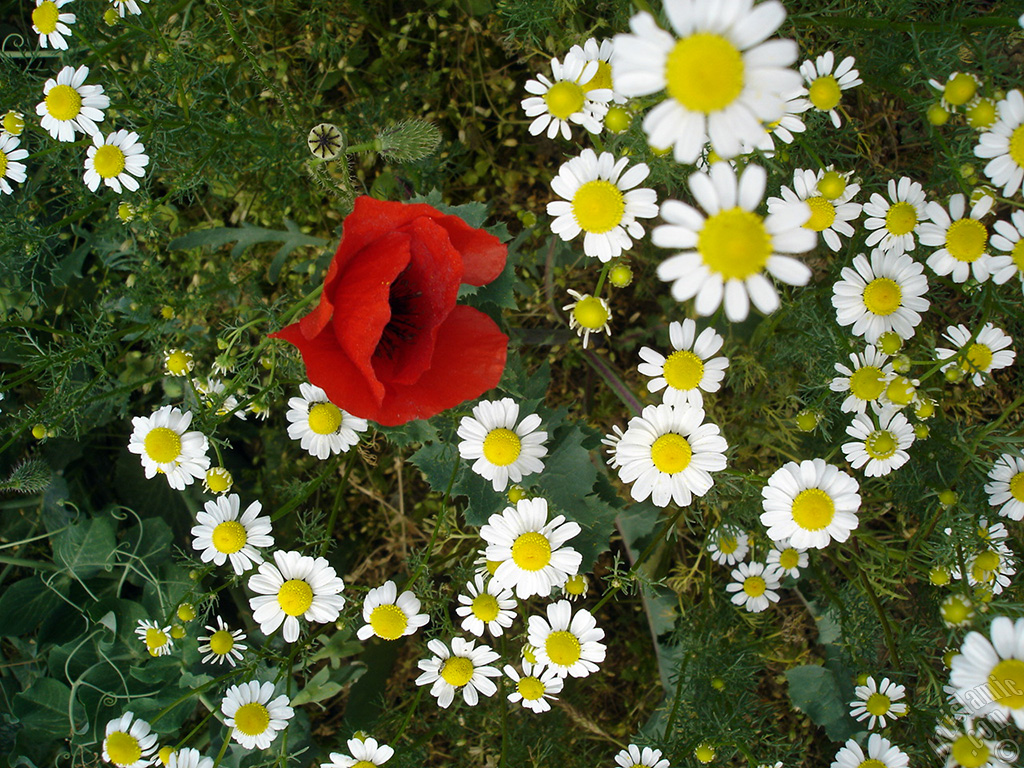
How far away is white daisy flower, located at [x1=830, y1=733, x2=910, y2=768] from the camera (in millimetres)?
1869

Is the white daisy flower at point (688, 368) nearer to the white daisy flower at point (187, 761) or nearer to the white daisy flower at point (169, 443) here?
the white daisy flower at point (169, 443)

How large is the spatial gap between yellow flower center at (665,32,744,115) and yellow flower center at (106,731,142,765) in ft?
6.97

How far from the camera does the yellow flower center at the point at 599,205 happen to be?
1.58m

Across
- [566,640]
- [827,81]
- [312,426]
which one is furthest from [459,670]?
[827,81]

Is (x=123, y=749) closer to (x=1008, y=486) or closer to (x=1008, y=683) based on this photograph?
(x=1008, y=683)

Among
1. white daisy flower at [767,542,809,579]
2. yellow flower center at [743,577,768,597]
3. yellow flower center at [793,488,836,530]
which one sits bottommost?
yellow flower center at [793,488,836,530]

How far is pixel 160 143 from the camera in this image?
2133mm

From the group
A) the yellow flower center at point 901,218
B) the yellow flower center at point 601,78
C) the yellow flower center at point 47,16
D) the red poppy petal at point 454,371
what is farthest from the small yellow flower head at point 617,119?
the yellow flower center at point 47,16

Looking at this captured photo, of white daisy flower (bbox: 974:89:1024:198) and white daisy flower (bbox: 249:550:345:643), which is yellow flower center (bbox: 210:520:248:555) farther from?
white daisy flower (bbox: 974:89:1024:198)

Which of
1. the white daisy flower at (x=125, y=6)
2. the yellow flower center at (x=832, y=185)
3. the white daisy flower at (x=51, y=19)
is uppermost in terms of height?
the white daisy flower at (x=125, y=6)

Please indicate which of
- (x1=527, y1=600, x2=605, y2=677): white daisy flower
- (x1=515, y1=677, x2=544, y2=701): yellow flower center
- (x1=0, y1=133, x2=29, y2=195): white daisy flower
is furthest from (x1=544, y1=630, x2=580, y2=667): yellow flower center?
(x1=0, y1=133, x2=29, y2=195): white daisy flower

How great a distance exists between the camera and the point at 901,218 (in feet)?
5.96

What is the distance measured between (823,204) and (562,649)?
1319mm

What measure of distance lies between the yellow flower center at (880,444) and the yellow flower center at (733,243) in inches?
35.8
